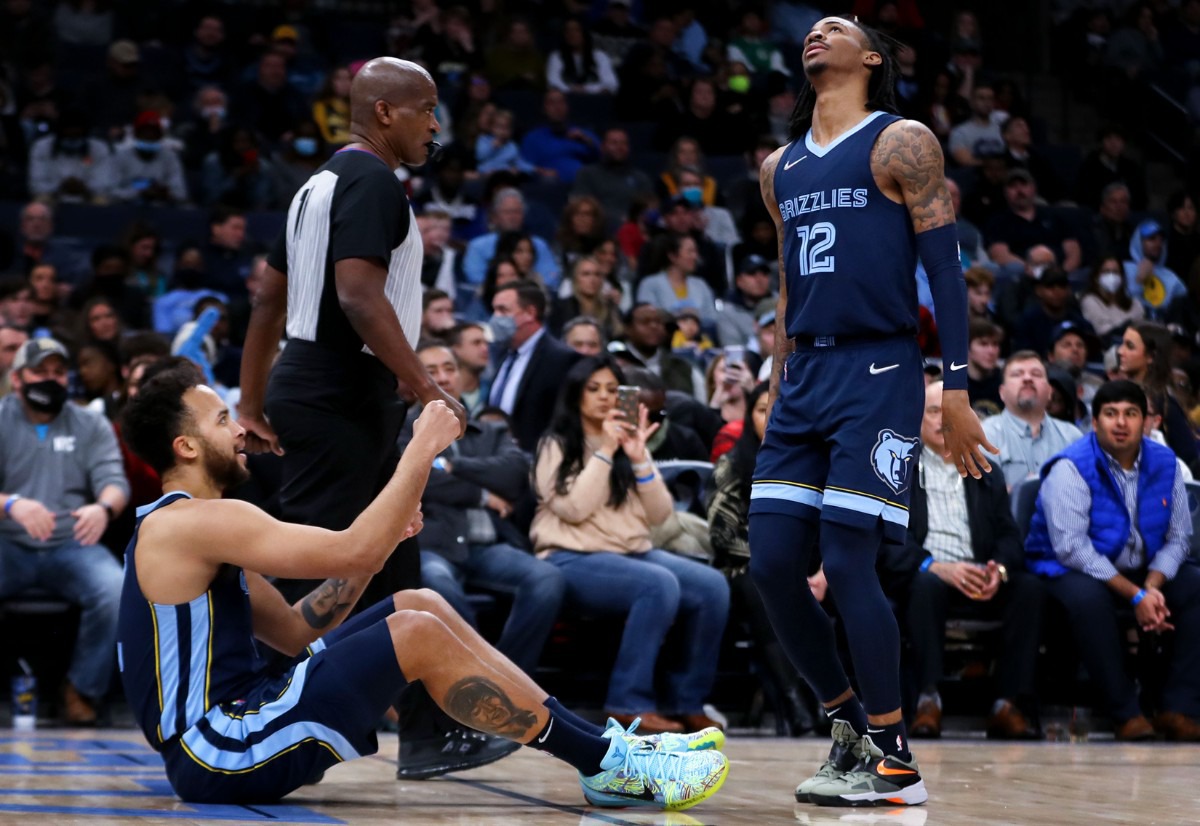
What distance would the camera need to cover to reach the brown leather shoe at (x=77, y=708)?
6332 millimetres

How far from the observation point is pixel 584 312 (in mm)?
9398

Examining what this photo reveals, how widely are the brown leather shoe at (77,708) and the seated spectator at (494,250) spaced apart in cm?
452

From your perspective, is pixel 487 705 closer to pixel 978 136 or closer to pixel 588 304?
pixel 588 304

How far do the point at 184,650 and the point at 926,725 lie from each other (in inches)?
145

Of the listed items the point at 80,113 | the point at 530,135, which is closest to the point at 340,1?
the point at 530,135

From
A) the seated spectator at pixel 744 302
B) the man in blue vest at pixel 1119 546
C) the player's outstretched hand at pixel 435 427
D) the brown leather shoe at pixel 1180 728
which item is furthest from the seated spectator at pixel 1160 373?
the player's outstretched hand at pixel 435 427

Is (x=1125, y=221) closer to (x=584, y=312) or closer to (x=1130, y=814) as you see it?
(x=584, y=312)

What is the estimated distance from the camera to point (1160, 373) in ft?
26.5

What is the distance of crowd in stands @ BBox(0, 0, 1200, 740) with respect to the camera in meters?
6.56

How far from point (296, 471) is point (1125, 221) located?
10.5 metres

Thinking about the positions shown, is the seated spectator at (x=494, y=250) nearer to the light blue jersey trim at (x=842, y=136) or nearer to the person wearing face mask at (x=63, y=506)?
the person wearing face mask at (x=63, y=506)

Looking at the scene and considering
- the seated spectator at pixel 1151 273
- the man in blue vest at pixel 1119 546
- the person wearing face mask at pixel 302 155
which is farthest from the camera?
the seated spectator at pixel 1151 273

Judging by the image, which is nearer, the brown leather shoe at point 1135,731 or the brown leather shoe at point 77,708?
the brown leather shoe at point 77,708

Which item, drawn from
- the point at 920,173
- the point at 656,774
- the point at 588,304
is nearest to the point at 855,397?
the point at 920,173
